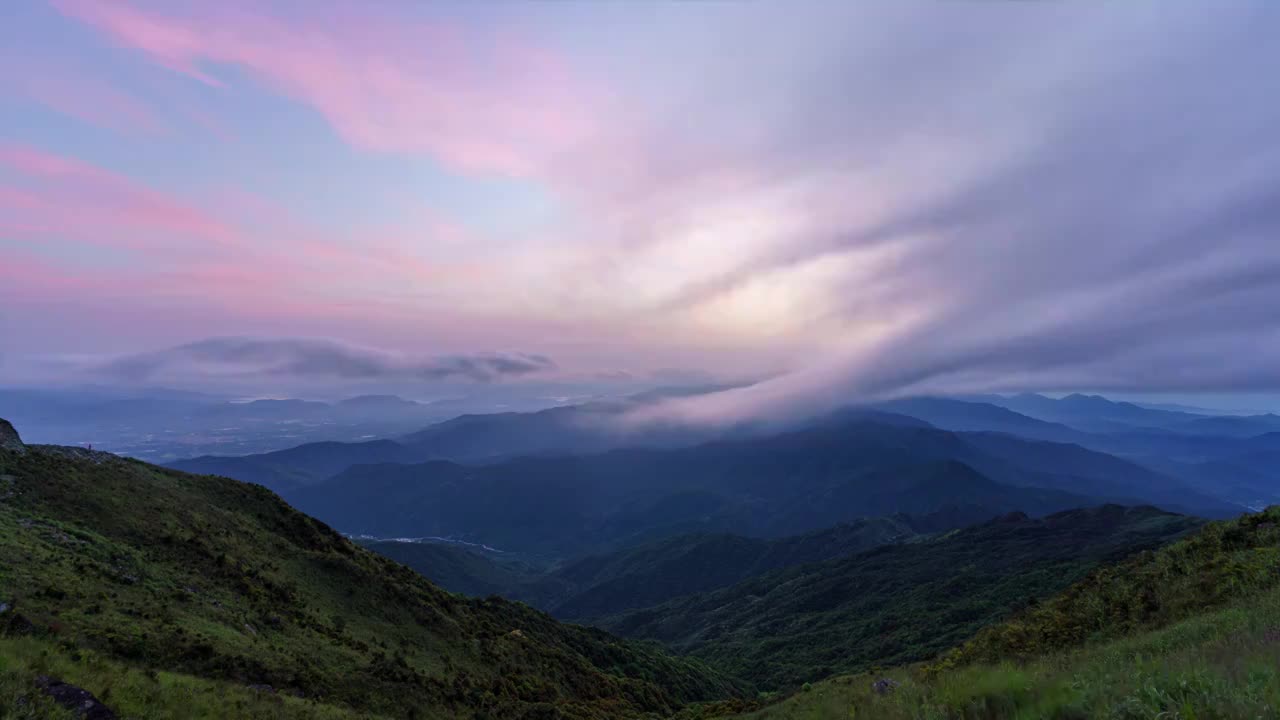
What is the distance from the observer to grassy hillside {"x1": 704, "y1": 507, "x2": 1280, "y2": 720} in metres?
7.14

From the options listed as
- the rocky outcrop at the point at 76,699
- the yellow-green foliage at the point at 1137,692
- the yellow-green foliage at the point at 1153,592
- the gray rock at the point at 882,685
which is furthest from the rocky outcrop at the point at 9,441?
the yellow-green foliage at the point at 1153,592

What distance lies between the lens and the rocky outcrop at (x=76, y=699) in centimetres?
1192

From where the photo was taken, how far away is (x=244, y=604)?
3088 centimetres

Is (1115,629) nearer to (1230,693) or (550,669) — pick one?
(1230,693)

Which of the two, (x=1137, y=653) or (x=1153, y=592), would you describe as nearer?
(x=1137, y=653)

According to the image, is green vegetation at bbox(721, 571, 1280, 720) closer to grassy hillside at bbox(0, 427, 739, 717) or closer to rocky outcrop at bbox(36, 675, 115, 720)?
rocky outcrop at bbox(36, 675, 115, 720)

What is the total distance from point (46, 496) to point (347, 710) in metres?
26.2

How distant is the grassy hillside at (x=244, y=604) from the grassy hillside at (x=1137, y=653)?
2153cm

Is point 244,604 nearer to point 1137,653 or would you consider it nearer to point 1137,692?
point 1137,692

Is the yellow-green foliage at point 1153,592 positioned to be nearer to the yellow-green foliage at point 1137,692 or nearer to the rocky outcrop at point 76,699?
the yellow-green foliage at point 1137,692

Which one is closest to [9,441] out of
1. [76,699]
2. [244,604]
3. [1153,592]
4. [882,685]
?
[244,604]

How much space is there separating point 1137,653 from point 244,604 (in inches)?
1618

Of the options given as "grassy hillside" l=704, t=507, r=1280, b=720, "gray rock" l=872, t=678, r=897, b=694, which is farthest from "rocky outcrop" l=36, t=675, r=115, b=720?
"gray rock" l=872, t=678, r=897, b=694

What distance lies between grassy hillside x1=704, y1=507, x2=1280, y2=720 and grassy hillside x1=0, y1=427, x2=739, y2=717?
21527 mm
